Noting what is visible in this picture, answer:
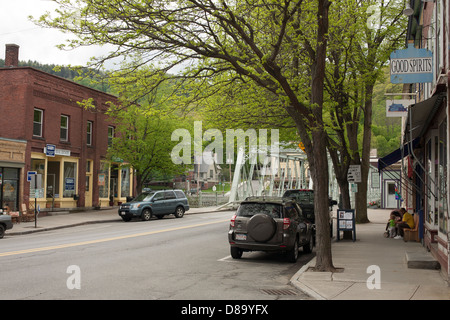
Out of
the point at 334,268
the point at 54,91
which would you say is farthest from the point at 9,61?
the point at 334,268

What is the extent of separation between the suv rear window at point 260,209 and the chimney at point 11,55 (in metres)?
22.9

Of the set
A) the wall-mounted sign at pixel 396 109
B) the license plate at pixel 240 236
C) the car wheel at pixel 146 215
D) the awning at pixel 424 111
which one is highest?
the wall-mounted sign at pixel 396 109

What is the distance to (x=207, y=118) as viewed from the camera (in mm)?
20094

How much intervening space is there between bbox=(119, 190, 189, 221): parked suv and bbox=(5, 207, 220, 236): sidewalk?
1372 millimetres

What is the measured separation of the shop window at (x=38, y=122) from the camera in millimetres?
28066

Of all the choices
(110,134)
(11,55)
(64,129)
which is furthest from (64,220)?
(11,55)

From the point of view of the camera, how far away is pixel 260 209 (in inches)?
502

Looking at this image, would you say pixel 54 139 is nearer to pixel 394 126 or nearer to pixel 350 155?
pixel 350 155

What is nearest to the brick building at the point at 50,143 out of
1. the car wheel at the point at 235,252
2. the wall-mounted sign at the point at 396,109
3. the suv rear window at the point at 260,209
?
the car wheel at the point at 235,252

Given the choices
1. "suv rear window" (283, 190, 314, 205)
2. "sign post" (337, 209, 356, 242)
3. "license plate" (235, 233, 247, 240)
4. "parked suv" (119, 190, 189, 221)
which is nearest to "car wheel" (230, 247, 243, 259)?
"license plate" (235, 233, 247, 240)

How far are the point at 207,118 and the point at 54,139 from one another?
1376 centimetres

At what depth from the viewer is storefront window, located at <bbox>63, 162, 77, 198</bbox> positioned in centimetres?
3083

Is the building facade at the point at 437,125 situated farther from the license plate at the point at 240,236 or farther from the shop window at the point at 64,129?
the shop window at the point at 64,129

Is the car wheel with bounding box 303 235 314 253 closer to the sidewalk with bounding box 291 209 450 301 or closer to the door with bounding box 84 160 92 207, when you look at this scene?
the sidewalk with bounding box 291 209 450 301
